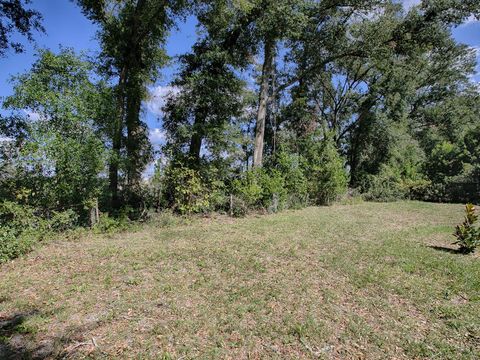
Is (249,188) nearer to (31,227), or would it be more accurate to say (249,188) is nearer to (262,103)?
(262,103)

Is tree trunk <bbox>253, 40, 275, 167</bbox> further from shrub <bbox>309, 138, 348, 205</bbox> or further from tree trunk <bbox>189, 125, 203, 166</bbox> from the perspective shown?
shrub <bbox>309, 138, 348, 205</bbox>

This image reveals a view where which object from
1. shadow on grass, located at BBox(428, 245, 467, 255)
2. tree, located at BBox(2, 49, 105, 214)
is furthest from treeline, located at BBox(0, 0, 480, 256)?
shadow on grass, located at BBox(428, 245, 467, 255)

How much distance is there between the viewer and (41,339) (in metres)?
3.48

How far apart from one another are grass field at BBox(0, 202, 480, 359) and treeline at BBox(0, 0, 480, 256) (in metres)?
2.42

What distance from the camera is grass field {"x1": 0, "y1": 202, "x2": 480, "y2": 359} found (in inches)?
132

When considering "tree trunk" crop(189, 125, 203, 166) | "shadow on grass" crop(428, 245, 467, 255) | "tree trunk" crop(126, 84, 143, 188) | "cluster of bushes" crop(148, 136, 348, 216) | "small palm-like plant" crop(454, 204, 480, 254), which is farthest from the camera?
"tree trunk" crop(189, 125, 203, 166)

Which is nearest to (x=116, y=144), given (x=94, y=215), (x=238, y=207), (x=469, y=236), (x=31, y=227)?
(x=94, y=215)

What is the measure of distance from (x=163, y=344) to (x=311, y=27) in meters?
17.1

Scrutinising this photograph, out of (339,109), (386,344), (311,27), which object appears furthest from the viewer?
(339,109)

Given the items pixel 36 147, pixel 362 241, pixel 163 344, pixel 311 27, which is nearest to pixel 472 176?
pixel 311 27

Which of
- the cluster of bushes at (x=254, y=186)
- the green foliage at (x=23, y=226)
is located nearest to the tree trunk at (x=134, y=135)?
the cluster of bushes at (x=254, y=186)

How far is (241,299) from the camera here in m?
4.44

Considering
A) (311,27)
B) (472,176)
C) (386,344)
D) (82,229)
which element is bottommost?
(386,344)

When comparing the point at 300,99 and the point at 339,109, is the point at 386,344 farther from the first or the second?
the point at 339,109
